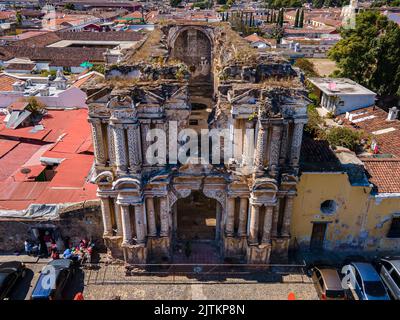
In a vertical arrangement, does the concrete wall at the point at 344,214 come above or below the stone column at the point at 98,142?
below

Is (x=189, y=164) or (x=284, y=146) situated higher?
(x=284, y=146)

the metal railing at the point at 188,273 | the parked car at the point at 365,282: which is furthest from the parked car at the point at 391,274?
the metal railing at the point at 188,273

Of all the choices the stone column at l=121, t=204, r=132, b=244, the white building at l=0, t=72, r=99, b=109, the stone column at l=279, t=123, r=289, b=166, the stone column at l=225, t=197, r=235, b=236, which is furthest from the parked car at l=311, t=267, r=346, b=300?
the white building at l=0, t=72, r=99, b=109

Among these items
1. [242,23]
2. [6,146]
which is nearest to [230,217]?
[6,146]

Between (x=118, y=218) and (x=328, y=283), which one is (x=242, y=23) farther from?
(x=328, y=283)

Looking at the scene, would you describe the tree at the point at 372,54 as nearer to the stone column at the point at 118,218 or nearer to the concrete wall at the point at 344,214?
the concrete wall at the point at 344,214

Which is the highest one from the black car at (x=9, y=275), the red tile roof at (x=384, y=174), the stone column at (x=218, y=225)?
the red tile roof at (x=384, y=174)

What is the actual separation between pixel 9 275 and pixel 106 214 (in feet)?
17.1

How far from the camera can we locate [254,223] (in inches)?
707

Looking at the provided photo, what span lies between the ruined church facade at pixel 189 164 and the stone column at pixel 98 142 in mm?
46

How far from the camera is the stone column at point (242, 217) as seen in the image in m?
18.0

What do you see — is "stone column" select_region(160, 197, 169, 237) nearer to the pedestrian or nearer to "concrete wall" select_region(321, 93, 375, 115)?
the pedestrian

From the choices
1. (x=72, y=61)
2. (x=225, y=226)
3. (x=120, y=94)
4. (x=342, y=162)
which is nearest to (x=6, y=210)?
(x=120, y=94)

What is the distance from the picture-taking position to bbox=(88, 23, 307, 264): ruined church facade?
1617 cm
